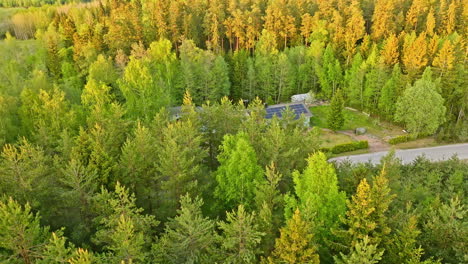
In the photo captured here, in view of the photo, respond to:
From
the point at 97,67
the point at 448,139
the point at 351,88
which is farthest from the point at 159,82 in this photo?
the point at 448,139

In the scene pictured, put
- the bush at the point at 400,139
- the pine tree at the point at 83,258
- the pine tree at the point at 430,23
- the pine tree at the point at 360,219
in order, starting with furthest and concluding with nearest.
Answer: the pine tree at the point at 430,23 → the bush at the point at 400,139 → the pine tree at the point at 360,219 → the pine tree at the point at 83,258

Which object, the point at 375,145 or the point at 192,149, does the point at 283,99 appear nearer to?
the point at 375,145

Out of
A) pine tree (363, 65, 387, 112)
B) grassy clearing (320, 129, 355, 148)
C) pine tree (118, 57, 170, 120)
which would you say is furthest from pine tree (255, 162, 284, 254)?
pine tree (363, 65, 387, 112)

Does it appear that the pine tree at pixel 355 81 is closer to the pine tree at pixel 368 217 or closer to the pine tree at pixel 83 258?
the pine tree at pixel 368 217

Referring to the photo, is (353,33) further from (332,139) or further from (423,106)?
(332,139)

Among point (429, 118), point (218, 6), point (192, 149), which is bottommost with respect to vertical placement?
point (429, 118)

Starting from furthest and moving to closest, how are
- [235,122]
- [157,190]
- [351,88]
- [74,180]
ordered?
[351,88], [235,122], [157,190], [74,180]

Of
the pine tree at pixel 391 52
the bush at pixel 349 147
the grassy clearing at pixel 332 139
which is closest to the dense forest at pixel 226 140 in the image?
the pine tree at pixel 391 52

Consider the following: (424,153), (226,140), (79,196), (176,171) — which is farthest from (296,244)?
(424,153)
